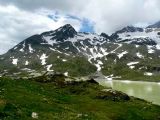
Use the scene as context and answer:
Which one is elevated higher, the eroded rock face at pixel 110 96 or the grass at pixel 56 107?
the eroded rock face at pixel 110 96

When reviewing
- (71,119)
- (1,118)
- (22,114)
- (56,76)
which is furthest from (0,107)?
(56,76)

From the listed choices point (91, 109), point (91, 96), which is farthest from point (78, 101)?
point (91, 96)

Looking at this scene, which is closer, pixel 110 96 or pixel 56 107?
pixel 56 107

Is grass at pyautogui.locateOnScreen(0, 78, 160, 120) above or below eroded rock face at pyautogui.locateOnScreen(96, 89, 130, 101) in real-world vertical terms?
below

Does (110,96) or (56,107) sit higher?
(110,96)

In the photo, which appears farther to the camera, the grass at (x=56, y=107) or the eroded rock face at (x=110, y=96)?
the eroded rock face at (x=110, y=96)

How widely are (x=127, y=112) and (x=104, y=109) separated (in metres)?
3.23

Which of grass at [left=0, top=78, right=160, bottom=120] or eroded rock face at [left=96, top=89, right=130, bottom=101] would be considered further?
eroded rock face at [left=96, top=89, right=130, bottom=101]

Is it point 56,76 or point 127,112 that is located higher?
point 56,76

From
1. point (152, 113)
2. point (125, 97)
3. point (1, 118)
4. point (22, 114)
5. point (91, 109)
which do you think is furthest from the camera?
point (125, 97)

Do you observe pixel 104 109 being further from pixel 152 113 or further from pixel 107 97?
pixel 107 97

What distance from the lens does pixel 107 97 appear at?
211 feet

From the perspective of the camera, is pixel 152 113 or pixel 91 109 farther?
pixel 152 113

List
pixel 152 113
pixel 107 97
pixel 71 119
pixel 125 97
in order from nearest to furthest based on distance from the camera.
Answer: pixel 71 119 < pixel 152 113 < pixel 107 97 < pixel 125 97
